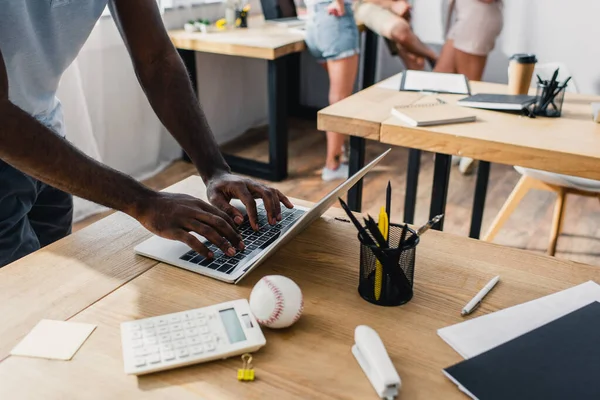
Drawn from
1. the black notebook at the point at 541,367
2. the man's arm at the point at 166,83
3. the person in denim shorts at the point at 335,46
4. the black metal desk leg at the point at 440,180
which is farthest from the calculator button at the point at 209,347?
the person in denim shorts at the point at 335,46

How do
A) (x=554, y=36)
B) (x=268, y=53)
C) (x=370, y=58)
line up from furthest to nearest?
(x=370, y=58), (x=554, y=36), (x=268, y=53)

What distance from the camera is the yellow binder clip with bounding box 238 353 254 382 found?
28.1 inches

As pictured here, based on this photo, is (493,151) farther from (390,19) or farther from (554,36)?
(554,36)

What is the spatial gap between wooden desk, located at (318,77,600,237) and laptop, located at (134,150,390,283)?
0.60 m

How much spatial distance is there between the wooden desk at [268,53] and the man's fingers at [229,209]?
76.1 inches

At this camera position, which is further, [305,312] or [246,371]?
[305,312]

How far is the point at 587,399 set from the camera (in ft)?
2.18

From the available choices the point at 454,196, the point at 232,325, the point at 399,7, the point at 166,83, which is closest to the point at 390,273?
the point at 232,325

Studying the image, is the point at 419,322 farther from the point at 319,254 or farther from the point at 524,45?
the point at 524,45

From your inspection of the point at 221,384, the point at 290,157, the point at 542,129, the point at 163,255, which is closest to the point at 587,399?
the point at 221,384

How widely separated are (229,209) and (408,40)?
9.32 ft

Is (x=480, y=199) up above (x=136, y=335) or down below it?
below

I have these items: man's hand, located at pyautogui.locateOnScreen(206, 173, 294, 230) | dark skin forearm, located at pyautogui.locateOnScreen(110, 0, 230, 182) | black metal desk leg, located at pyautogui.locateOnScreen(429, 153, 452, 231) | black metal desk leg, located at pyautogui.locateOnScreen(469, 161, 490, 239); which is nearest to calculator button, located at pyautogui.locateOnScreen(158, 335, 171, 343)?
man's hand, located at pyautogui.locateOnScreen(206, 173, 294, 230)

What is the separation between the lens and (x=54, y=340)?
78 centimetres
